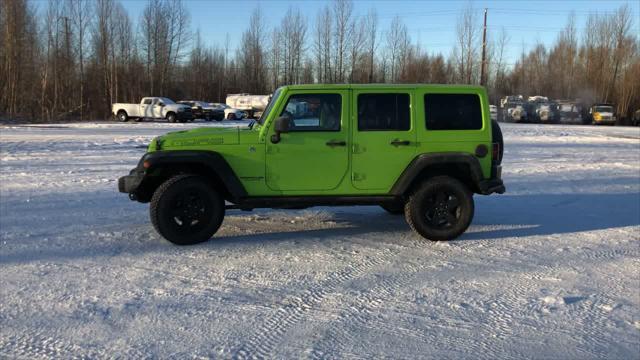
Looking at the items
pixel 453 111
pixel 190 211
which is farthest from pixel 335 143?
pixel 190 211

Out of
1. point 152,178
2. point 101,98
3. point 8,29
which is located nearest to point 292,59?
point 101,98

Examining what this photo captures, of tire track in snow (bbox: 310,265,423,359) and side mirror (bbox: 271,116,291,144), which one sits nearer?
tire track in snow (bbox: 310,265,423,359)

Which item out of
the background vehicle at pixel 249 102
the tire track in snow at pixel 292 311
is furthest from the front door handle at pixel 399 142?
the background vehicle at pixel 249 102

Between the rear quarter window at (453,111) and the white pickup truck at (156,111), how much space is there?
33.0 metres

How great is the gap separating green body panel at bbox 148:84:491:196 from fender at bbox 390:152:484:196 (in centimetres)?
7

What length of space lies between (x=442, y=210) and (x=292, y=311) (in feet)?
9.38

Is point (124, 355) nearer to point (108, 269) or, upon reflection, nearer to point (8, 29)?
point (108, 269)

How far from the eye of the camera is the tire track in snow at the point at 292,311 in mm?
3575

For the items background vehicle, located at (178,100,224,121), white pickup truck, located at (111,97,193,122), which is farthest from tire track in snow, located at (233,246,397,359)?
background vehicle, located at (178,100,224,121)

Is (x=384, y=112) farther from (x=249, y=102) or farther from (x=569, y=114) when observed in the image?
(x=569, y=114)

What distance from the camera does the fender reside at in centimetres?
624

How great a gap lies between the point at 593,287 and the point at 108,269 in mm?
4573

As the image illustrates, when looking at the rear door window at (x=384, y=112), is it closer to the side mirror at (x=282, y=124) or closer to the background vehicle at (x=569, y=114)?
the side mirror at (x=282, y=124)

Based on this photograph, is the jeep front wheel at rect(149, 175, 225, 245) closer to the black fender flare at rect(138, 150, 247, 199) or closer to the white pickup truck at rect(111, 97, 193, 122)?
the black fender flare at rect(138, 150, 247, 199)
